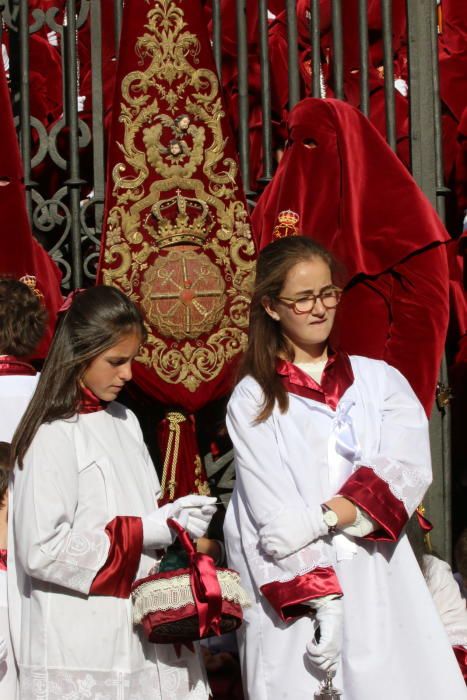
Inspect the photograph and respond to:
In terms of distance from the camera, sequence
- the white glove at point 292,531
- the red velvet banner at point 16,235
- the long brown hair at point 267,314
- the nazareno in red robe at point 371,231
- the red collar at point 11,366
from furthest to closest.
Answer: the red velvet banner at point 16,235 → the nazareno in red robe at point 371,231 → the red collar at point 11,366 → the long brown hair at point 267,314 → the white glove at point 292,531

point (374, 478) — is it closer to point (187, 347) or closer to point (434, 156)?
point (187, 347)

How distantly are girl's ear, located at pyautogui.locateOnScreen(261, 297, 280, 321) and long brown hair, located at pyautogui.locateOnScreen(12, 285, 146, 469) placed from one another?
41 centimetres

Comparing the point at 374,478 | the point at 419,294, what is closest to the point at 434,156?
the point at 419,294

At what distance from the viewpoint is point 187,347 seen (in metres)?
4.96

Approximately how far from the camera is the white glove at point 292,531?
3.58m

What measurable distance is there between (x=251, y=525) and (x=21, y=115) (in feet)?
8.20

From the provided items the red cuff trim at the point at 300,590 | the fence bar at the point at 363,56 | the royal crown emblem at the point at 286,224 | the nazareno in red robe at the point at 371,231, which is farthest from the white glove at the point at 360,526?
the fence bar at the point at 363,56

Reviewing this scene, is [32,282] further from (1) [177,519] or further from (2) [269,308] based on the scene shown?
(1) [177,519]

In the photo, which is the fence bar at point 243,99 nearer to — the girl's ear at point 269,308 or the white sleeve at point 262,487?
the girl's ear at point 269,308

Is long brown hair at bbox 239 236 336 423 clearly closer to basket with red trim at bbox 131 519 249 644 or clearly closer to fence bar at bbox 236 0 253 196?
basket with red trim at bbox 131 519 249 644

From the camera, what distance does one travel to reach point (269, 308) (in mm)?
4023

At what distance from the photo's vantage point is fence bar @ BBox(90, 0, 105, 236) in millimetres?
5598

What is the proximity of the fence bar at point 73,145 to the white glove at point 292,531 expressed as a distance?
84.4 inches

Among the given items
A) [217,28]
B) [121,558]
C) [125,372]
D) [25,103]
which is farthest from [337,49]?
[121,558]
